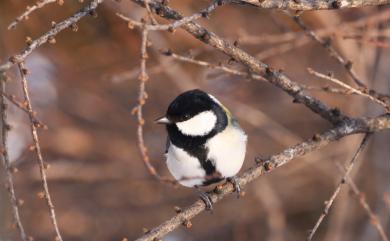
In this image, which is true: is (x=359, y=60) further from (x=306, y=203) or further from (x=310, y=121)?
(x=306, y=203)

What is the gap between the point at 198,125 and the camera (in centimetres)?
282

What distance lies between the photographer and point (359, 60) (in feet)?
14.4

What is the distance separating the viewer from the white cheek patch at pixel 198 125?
281cm

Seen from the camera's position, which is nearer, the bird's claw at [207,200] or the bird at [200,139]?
the bird's claw at [207,200]

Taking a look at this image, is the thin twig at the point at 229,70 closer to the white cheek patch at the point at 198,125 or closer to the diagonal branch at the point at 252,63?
the diagonal branch at the point at 252,63

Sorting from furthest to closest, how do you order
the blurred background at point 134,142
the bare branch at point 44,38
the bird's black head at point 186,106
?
the blurred background at point 134,142
the bird's black head at point 186,106
the bare branch at point 44,38

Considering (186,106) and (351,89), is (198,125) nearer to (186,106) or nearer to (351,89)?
(186,106)

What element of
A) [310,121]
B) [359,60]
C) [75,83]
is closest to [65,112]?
[75,83]

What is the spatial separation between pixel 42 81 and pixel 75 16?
11.6 feet

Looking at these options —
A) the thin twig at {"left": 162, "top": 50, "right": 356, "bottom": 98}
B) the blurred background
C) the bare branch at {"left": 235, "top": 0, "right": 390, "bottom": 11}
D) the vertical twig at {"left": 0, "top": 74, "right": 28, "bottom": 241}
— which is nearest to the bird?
the thin twig at {"left": 162, "top": 50, "right": 356, "bottom": 98}

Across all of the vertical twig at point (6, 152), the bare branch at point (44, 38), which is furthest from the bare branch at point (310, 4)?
the vertical twig at point (6, 152)

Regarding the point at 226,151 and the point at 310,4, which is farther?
the point at 226,151

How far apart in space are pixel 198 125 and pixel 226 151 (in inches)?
7.1

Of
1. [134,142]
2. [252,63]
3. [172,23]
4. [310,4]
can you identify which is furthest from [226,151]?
[134,142]
